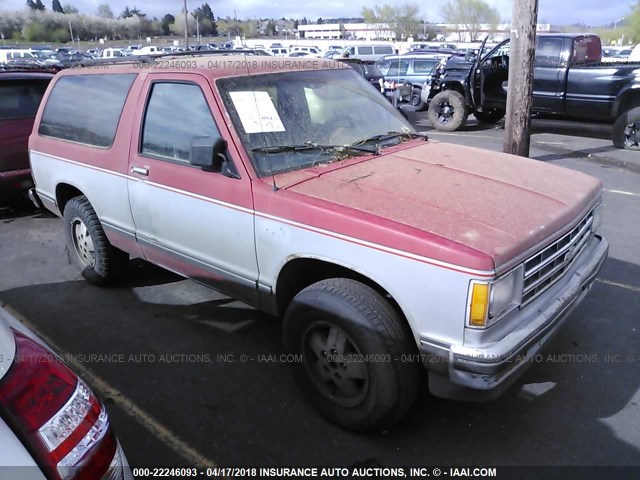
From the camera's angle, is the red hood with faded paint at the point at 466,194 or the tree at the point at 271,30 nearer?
the red hood with faded paint at the point at 466,194

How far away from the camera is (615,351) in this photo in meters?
3.46

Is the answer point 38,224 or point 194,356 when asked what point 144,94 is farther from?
point 38,224

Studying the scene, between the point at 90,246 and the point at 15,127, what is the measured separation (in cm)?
279

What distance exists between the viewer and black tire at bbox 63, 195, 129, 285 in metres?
4.36

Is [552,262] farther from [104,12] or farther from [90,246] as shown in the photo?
[104,12]

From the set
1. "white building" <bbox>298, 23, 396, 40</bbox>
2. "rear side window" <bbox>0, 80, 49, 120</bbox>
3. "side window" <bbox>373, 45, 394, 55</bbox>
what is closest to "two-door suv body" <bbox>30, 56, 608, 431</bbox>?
"rear side window" <bbox>0, 80, 49, 120</bbox>

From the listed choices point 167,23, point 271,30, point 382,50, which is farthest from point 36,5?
point 382,50

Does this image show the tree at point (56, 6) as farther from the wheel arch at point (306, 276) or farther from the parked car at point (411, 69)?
the wheel arch at point (306, 276)

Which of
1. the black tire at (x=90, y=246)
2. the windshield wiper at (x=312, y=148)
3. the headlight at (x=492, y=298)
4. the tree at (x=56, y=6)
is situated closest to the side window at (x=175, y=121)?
the windshield wiper at (x=312, y=148)

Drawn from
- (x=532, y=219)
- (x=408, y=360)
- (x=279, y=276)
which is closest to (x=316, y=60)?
(x=279, y=276)

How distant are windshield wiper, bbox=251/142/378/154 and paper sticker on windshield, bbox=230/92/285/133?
5.2 inches

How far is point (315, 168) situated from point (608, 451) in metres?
2.13

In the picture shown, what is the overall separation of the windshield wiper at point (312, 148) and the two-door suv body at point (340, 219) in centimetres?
1

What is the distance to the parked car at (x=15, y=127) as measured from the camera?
6.23 m
